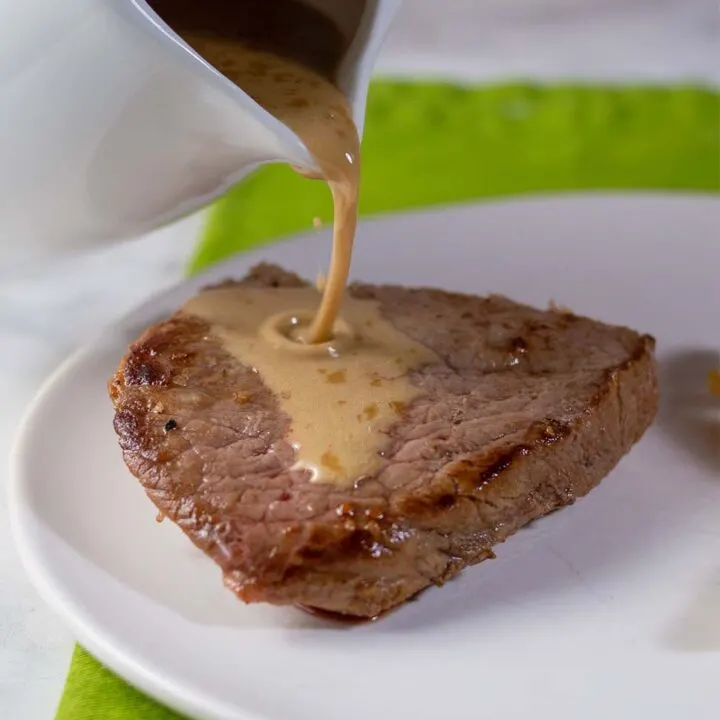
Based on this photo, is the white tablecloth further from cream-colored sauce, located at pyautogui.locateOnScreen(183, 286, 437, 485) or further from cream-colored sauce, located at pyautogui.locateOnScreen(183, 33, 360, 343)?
cream-colored sauce, located at pyautogui.locateOnScreen(183, 33, 360, 343)

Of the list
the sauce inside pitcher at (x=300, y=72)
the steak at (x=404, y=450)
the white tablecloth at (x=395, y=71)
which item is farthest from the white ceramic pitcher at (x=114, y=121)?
the steak at (x=404, y=450)

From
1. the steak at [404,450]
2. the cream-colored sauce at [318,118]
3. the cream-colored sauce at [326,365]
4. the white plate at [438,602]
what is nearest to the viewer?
the white plate at [438,602]

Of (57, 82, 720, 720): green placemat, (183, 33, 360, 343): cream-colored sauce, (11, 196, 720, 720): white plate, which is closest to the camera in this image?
(11, 196, 720, 720): white plate

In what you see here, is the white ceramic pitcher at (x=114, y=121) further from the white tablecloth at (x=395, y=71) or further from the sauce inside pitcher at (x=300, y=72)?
the white tablecloth at (x=395, y=71)

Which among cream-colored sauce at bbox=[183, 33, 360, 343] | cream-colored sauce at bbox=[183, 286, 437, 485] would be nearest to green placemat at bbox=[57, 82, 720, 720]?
cream-colored sauce at bbox=[183, 286, 437, 485]

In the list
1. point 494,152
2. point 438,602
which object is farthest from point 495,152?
point 438,602

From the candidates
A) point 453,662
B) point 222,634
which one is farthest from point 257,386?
point 453,662
